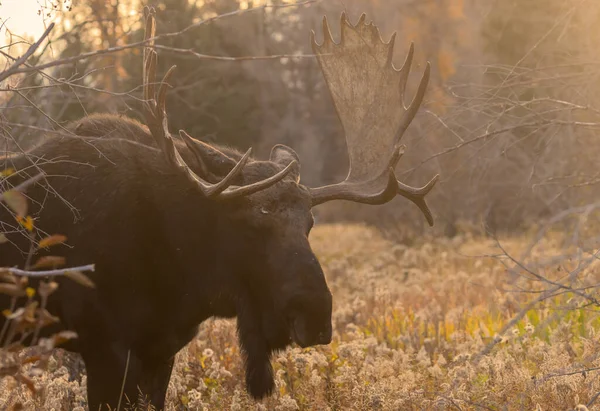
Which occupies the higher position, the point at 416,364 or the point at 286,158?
the point at 286,158

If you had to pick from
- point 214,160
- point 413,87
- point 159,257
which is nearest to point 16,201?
point 159,257

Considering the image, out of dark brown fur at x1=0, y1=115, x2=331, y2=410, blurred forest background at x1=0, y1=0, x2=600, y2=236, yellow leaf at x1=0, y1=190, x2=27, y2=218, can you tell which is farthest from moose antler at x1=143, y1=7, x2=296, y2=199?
yellow leaf at x1=0, y1=190, x2=27, y2=218

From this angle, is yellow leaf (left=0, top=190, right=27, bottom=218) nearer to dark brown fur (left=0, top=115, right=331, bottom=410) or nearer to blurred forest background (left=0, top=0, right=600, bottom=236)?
blurred forest background (left=0, top=0, right=600, bottom=236)

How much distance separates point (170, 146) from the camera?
515 centimetres

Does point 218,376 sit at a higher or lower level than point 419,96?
lower

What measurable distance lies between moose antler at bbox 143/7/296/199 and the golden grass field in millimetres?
1318

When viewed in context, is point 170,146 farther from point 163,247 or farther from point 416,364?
point 416,364

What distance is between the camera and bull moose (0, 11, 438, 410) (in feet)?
16.7

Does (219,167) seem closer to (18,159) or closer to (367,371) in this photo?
(18,159)

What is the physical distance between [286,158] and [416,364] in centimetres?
198

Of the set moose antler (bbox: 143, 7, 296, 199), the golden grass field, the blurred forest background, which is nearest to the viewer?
moose antler (bbox: 143, 7, 296, 199)

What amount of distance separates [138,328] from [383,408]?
150 centimetres

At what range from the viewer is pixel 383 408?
199 inches

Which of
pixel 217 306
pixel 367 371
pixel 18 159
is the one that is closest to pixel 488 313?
Result: pixel 367 371
